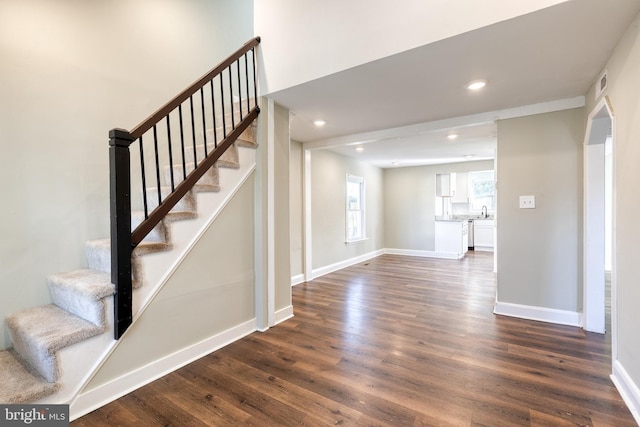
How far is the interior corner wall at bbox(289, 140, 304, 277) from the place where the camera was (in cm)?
466

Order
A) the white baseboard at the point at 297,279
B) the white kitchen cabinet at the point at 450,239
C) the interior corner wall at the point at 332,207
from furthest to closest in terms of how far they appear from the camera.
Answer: the white kitchen cabinet at the point at 450,239, the interior corner wall at the point at 332,207, the white baseboard at the point at 297,279

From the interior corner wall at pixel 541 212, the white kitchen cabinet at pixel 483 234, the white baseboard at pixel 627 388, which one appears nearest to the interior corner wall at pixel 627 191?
the white baseboard at pixel 627 388

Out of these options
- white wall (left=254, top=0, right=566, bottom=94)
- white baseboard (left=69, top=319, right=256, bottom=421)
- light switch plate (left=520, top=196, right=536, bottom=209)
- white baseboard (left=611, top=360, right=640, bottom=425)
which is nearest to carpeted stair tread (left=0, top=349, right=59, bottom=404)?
white baseboard (left=69, top=319, right=256, bottom=421)

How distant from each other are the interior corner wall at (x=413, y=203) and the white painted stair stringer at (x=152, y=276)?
18.1 ft

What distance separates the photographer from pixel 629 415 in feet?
5.43

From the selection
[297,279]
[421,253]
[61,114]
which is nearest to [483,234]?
[421,253]

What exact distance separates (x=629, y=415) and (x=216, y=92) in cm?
435

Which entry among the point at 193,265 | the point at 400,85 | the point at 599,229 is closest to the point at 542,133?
the point at 599,229

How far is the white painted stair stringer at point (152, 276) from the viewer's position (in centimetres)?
165

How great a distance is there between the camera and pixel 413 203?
24.5 feet

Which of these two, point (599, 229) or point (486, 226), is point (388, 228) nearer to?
point (486, 226)

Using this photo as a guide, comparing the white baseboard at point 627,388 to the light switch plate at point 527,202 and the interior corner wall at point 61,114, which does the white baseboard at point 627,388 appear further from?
the interior corner wall at point 61,114

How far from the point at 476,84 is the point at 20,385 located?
12.2ft

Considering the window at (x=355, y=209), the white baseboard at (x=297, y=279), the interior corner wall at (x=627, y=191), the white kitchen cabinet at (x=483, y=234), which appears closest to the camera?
the interior corner wall at (x=627, y=191)
